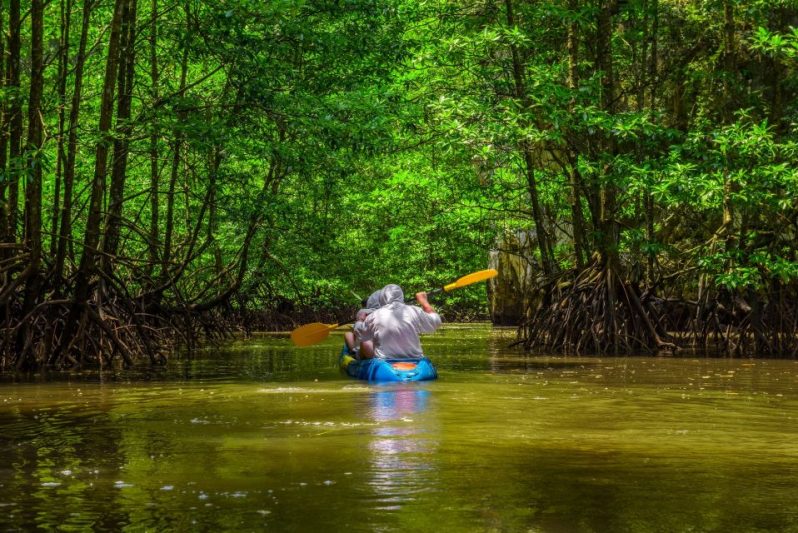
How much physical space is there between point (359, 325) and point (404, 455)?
6.97m

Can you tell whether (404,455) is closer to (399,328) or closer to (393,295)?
(399,328)

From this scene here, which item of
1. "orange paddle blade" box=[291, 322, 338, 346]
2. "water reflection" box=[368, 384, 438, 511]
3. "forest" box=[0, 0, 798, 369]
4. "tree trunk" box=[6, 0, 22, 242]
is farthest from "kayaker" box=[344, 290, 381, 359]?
"tree trunk" box=[6, 0, 22, 242]

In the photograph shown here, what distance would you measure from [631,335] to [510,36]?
485cm

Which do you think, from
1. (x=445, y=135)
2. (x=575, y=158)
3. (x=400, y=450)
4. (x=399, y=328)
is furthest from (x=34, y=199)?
(x=400, y=450)

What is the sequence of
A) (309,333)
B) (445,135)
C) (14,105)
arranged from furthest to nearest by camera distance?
(445,135), (309,333), (14,105)

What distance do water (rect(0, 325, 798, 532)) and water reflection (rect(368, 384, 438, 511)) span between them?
0.7 inches

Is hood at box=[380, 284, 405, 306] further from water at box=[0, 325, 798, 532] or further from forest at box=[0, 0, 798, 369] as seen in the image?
forest at box=[0, 0, 798, 369]

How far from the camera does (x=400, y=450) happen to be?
608cm

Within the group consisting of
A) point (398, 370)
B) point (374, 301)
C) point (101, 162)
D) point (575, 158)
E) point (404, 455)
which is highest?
point (575, 158)

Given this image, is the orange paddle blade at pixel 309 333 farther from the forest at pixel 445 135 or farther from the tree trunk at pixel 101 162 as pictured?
the tree trunk at pixel 101 162

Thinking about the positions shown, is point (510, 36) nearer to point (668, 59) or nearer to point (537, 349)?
point (537, 349)

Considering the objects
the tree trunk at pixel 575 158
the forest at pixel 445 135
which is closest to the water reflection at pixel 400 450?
the forest at pixel 445 135

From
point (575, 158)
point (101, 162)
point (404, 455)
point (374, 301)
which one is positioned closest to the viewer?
point (404, 455)

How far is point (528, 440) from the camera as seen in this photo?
654 cm
